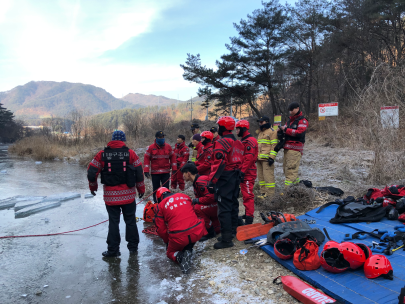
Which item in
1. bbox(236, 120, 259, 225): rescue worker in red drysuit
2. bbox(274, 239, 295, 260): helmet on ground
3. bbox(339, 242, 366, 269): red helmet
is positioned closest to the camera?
bbox(339, 242, 366, 269): red helmet

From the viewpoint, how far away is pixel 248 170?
5.43 m

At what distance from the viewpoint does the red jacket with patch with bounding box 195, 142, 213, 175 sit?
17.2 feet

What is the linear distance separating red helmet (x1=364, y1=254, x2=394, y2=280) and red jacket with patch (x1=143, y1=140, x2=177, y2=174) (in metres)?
4.78

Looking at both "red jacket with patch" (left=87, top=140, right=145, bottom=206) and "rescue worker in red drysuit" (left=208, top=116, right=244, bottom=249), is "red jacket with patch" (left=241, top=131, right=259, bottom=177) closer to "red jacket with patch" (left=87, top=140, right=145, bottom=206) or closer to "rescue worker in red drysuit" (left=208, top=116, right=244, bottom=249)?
"rescue worker in red drysuit" (left=208, top=116, right=244, bottom=249)

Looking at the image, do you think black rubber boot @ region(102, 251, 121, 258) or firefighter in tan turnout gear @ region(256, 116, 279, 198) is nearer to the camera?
black rubber boot @ region(102, 251, 121, 258)

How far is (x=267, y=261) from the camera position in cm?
370

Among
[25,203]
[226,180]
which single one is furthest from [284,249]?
[25,203]

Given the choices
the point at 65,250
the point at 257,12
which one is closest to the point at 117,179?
the point at 65,250

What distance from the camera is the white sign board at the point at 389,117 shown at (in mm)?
7148

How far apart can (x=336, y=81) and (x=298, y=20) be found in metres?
6.09

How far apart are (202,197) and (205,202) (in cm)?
10

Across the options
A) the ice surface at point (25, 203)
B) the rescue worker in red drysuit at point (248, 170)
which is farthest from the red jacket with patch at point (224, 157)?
the ice surface at point (25, 203)

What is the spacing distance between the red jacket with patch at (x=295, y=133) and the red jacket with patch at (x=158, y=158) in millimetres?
2821

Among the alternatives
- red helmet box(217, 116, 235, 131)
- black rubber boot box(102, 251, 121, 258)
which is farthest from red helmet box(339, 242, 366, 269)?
black rubber boot box(102, 251, 121, 258)
